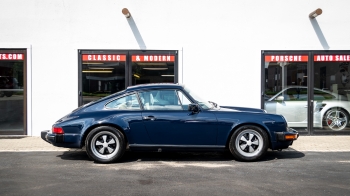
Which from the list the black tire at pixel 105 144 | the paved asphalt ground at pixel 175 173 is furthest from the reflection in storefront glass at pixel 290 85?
the black tire at pixel 105 144

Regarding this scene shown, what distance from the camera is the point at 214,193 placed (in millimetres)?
4867

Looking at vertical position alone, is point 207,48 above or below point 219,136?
above

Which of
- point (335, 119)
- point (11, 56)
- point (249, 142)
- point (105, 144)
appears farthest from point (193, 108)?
point (11, 56)

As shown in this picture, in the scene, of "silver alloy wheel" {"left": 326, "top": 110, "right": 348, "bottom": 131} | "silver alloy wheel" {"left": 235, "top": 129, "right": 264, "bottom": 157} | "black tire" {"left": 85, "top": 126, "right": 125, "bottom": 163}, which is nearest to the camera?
"black tire" {"left": 85, "top": 126, "right": 125, "bottom": 163}

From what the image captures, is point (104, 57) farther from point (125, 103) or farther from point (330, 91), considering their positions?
point (330, 91)

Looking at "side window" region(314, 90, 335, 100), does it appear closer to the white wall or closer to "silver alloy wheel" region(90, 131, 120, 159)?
the white wall

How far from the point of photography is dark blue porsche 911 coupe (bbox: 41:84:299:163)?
22.0 feet

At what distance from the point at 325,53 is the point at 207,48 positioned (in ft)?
10.3

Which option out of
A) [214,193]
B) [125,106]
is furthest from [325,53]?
[214,193]

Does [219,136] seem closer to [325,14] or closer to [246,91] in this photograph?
[246,91]

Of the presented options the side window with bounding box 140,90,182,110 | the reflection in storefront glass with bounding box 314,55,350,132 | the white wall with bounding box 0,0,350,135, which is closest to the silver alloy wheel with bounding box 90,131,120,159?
the side window with bounding box 140,90,182,110

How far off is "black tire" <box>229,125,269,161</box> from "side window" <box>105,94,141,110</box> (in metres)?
1.81

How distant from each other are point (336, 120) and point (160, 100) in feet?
18.6

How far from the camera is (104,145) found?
6734 mm
